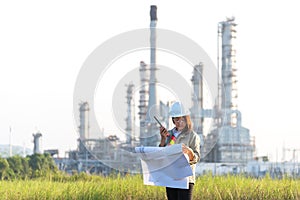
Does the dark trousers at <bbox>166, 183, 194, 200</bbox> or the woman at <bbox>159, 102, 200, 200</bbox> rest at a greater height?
the woman at <bbox>159, 102, 200, 200</bbox>

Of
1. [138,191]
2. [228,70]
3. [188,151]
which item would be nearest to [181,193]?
[188,151]

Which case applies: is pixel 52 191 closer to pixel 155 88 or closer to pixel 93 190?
pixel 93 190

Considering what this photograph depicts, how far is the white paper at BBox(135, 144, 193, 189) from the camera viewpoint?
3771 mm

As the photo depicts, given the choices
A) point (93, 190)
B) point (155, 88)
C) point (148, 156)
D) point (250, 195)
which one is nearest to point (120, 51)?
point (93, 190)

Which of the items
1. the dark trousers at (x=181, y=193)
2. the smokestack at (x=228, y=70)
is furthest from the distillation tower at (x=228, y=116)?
the dark trousers at (x=181, y=193)

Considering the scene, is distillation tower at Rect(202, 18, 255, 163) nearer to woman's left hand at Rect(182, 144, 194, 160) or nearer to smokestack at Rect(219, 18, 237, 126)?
smokestack at Rect(219, 18, 237, 126)

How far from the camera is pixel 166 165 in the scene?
3881mm

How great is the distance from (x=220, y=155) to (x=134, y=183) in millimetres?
26647

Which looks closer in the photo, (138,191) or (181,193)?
(181,193)

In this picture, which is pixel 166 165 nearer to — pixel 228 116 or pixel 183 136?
pixel 183 136

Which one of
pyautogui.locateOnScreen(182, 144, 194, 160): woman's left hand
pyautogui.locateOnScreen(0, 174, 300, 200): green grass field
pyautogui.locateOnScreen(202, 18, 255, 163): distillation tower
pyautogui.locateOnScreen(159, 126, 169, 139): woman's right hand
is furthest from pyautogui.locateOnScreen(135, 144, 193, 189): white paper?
pyautogui.locateOnScreen(202, 18, 255, 163): distillation tower

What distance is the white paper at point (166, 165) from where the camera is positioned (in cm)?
377

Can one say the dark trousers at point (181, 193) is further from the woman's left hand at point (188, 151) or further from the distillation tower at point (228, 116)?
the distillation tower at point (228, 116)

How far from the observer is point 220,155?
33.2 metres
